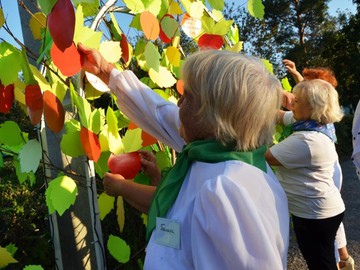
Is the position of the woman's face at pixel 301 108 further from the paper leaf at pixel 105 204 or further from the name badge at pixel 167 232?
the name badge at pixel 167 232

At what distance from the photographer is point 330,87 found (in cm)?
259

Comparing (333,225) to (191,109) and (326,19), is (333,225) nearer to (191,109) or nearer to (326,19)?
(191,109)

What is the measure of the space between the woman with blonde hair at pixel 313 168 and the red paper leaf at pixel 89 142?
4.63ft

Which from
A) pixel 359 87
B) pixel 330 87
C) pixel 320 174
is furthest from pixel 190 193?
pixel 359 87

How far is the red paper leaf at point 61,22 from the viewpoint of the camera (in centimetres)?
107

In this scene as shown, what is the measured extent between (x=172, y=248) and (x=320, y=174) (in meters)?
1.75

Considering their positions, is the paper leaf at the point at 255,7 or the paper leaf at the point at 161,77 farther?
the paper leaf at the point at 255,7

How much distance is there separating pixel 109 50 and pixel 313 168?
5.42ft

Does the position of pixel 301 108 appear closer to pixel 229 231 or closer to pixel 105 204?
pixel 105 204

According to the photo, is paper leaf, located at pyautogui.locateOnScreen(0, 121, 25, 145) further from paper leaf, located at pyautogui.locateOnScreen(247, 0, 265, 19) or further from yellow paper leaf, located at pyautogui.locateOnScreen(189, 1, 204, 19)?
paper leaf, located at pyautogui.locateOnScreen(247, 0, 265, 19)

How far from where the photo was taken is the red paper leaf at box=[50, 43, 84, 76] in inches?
46.0

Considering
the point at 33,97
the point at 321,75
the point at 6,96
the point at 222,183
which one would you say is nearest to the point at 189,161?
the point at 222,183

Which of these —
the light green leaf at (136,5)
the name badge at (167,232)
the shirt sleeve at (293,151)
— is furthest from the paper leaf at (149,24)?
the shirt sleeve at (293,151)

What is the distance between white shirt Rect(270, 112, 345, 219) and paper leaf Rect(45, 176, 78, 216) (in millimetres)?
1476
